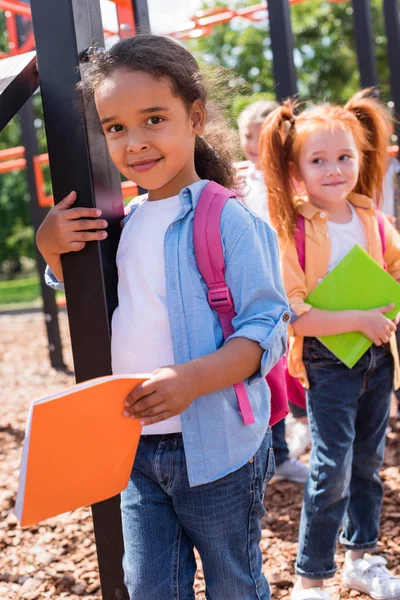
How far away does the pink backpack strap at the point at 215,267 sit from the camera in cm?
153

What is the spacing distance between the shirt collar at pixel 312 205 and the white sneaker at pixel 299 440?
1.53 meters

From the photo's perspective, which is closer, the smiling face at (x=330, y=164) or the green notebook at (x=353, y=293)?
the green notebook at (x=353, y=293)

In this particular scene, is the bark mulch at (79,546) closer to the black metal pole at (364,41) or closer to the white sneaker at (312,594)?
the white sneaker at (312,594)

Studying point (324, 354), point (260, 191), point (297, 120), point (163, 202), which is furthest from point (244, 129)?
point (163, 202)

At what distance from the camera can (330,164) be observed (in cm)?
233

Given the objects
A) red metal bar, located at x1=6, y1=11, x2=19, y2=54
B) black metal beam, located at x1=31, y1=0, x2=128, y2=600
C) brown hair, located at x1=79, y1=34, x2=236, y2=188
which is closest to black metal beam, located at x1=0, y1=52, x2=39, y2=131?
black metal beam, located at x1=31, y1=0, x2=128, y2=600

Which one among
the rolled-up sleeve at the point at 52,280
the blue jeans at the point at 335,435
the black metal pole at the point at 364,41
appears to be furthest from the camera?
the black metal pole at the point at 364,41

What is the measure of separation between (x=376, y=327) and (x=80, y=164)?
1055 millimetres

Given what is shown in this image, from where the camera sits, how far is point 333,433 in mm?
2199

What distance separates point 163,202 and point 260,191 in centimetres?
188

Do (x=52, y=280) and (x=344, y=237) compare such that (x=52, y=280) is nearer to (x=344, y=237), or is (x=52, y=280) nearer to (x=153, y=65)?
(x=153, y=65)

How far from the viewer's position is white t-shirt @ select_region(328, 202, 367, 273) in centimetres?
233

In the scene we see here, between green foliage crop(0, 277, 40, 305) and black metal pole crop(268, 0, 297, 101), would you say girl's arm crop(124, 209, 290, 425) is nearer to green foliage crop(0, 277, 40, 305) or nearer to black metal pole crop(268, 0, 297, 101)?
black metal pole crop(268, 0, 297, 101)

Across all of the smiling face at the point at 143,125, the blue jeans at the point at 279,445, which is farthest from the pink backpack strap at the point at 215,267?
the blue jeans at the point at 279,445
